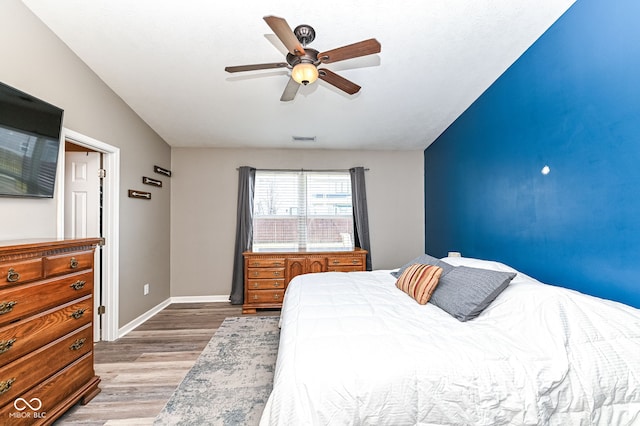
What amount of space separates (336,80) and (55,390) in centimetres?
269

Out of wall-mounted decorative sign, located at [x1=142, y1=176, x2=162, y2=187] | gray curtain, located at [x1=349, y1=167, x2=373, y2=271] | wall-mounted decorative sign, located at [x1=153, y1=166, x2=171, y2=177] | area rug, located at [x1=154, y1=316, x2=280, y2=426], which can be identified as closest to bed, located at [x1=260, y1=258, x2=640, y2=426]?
area rug, located at [x1=154, y1=316, x2=280, y2=426]

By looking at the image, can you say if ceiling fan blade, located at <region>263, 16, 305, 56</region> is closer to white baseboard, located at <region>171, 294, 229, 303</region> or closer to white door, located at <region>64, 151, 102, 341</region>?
white door, located at <region>64, 151, 102, 341</region>

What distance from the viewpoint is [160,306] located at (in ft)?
12.4

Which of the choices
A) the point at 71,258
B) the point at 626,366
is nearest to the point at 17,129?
the point at 71,258

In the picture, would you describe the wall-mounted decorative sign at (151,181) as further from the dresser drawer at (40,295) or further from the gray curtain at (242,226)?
the dresser drawer at (40,295)

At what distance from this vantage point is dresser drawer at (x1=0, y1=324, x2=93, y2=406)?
132 centimetres

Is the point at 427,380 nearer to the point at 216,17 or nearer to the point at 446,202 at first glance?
the point at 216,17

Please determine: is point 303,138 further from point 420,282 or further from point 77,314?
point 77,314

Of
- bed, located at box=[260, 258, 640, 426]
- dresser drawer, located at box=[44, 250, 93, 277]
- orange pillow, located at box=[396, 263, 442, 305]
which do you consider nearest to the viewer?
bed, located at box=[260, 258, 640, 426]

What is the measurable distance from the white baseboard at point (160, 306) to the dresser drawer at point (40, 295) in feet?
4.91

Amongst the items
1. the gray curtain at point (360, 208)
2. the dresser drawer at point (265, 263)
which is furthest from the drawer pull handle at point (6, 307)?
the gray curtain at point (360, 208)

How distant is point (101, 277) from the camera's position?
2797 mm

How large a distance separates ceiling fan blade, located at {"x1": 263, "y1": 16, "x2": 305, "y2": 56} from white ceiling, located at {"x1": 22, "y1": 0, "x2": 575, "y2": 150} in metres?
0.22

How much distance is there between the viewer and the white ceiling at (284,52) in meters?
1.78
